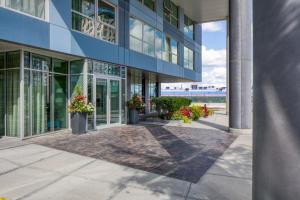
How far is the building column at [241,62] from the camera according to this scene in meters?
11.1

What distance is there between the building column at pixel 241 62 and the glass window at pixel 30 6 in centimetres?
810

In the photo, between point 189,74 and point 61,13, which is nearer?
point 61,13

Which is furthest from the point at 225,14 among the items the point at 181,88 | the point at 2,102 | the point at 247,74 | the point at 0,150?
the point at 181,88

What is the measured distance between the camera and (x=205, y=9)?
23.6 m

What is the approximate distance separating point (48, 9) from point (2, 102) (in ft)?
13.6

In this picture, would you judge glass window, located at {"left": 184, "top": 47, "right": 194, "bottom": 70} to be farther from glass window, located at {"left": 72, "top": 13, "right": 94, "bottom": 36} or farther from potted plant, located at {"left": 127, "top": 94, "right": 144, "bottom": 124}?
glass window, located at {"left": 72, "top": 13, "right": 94, "bottom": 36}

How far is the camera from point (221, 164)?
20.5ft

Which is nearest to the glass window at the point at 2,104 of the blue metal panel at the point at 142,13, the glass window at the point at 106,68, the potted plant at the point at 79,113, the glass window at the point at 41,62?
the glass window at the point at 41,62

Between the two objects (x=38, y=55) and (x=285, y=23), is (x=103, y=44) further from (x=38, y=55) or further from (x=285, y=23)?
(x=285, y=23)

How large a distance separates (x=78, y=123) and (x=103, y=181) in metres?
6.43

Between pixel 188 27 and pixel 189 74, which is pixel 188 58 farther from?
pixel 188 27

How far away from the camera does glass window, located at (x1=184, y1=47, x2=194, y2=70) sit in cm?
2445

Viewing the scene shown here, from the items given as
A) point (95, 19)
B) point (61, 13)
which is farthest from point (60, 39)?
point (95, 19)

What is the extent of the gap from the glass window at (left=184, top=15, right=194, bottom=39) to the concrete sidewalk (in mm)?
20114
